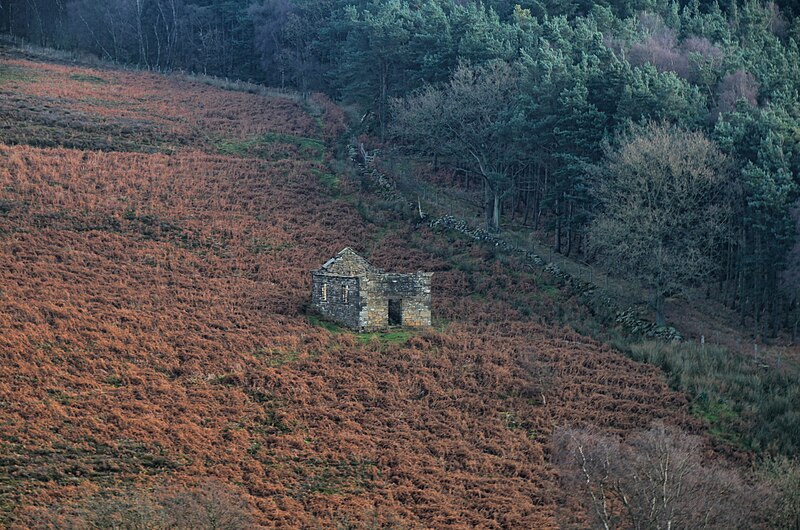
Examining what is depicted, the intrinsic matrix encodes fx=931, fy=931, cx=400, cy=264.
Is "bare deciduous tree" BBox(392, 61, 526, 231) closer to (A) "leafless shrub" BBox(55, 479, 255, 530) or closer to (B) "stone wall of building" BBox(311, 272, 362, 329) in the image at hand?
(B) "stone wall of building" BBox(311, 272, 362, 329)

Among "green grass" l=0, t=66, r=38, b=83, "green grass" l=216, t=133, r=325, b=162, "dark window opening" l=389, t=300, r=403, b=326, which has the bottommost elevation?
"dark window opening" l=389, t=300, r=403, b=326

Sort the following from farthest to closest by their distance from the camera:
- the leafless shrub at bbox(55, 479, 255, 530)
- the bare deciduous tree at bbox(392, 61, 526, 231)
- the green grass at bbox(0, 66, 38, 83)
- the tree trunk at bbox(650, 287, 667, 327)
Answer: the green grass at bbox(0, 66, 38, 83)
the bare deciduous tree at bbox(392, 61, 526, 231)
the tree trunk at bbox(650, 287, 667, 327)
the leafless shrub at bbox(55, 479, 255, 530)

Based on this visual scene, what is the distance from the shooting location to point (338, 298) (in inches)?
1673

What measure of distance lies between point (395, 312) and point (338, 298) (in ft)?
9.33

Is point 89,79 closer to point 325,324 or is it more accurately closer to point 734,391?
point 325,324

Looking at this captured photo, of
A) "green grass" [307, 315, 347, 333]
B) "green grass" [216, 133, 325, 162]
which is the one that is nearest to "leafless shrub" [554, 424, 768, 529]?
"green grass" [307, 315, 347, 333]

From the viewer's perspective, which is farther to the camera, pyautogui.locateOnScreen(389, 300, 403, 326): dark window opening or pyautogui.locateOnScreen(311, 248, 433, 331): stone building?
pyautogui.locateOnScreen(389, 300, 403, 326): dark window opening

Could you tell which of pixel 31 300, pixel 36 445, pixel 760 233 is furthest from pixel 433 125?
pixel 36 445

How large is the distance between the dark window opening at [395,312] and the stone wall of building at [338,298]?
2089mm

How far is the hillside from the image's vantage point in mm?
30000

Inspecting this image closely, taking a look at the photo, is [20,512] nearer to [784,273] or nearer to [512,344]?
[512,344]

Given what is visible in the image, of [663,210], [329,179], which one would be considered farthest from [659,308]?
[329,179]

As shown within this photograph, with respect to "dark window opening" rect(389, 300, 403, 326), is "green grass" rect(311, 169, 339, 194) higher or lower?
higher

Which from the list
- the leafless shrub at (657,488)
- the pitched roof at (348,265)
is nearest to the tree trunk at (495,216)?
the pitched roof at (348,265)
